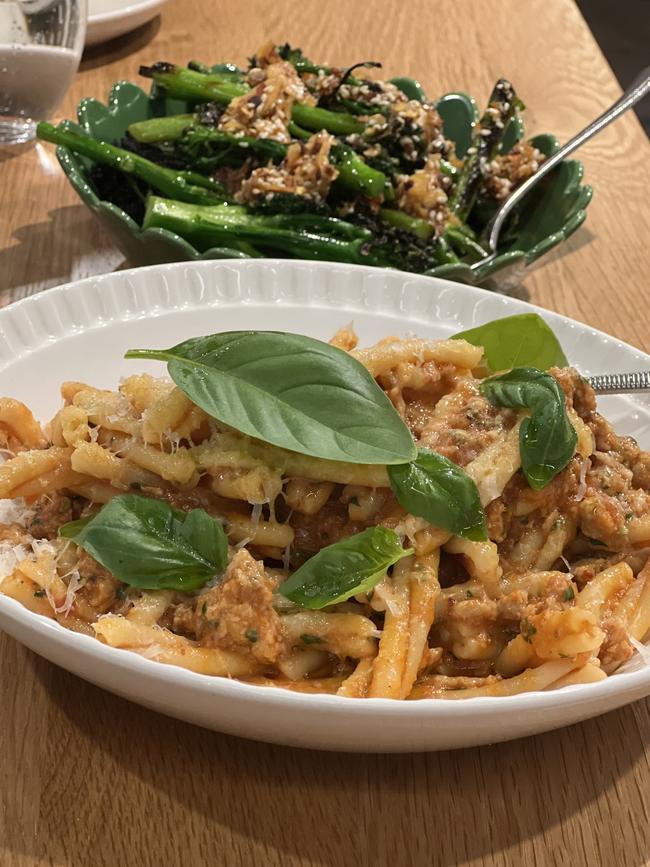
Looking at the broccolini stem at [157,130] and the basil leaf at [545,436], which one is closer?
the basil leaf at [545,436]

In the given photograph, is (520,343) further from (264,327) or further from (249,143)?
(249,143)

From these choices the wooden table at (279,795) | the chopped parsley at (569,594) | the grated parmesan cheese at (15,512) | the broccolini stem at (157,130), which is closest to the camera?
the wooden table at (279,795)

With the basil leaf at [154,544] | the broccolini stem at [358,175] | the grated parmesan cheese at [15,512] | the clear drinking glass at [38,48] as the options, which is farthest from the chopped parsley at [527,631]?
the clear drinking glass at [38,48]

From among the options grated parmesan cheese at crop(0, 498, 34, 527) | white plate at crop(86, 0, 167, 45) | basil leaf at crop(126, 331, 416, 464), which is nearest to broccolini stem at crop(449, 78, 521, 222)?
white plate at crop(86, 0, 167, 45)

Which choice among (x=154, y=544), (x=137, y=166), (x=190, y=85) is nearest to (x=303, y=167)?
(x=137, y=166)

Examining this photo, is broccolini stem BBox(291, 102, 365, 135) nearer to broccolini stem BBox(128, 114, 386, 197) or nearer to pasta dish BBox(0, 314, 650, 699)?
broccolini stem BBox(128, 114, 386, 197)

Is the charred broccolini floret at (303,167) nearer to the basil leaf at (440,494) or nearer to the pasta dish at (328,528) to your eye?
the pasta dish at (328,528)
